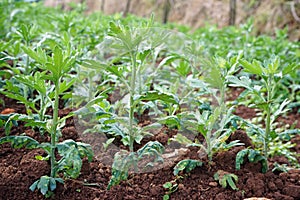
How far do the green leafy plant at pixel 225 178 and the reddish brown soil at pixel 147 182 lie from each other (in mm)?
31

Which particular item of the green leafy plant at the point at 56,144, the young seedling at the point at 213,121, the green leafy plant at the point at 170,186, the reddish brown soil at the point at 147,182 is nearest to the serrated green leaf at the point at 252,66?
the young seedling at the point at 213,121

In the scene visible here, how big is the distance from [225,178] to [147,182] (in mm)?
472

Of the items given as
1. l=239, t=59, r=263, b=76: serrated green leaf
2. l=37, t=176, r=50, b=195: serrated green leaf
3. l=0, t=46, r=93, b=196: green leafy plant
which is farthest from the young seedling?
l=37, t=176, r=50, b=195: serrated green leaf

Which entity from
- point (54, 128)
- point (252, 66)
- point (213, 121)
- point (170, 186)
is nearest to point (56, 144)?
point (54, 128)

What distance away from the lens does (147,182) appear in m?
2.62

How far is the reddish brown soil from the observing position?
2479mm

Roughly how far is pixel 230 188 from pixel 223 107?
1.75ft

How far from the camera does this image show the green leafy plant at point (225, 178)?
2.56 metres

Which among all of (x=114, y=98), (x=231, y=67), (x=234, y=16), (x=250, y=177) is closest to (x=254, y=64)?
(x=231, y=67)

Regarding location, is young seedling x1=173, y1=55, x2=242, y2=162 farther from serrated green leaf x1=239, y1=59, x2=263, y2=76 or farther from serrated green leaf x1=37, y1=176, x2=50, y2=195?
serrated green leaf x1=37, y1=176, x2=50, y2=195

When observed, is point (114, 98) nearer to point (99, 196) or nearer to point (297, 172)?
point (99, 196)

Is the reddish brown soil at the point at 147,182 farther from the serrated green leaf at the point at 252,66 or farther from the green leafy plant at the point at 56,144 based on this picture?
the serrated green leaf at the point at 252,66

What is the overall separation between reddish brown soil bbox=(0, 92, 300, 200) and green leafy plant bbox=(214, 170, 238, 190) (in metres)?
0.03

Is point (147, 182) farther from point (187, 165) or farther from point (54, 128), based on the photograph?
point (54, 128)
